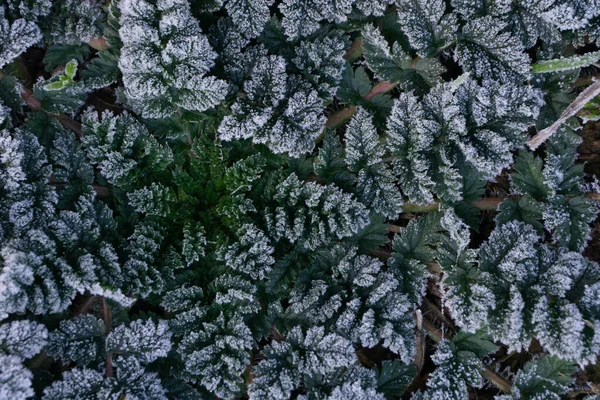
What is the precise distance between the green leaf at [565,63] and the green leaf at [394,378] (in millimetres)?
2198

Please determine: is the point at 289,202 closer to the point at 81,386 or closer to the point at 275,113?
the point at 275,113

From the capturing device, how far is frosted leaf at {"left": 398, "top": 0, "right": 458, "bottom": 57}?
12.8 ft

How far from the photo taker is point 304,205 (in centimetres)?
397

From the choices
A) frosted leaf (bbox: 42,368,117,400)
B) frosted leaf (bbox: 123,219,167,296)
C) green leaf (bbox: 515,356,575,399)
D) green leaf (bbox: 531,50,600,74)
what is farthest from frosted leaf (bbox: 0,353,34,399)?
green leaf (bbox: 531,50,600,74)

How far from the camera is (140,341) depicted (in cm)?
372

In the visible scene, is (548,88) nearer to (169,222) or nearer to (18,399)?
(169,222)

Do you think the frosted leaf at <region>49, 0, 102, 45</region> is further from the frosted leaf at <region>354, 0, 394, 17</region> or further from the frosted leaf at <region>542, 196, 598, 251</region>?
the frosted leaf at <region>542, 196, 598, 251</region>

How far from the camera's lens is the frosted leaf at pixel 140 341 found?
3705mm

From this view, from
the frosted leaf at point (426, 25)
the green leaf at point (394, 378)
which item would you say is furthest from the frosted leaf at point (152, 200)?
the frosted leaf at point (426, 25)

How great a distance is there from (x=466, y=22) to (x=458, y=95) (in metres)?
0.63

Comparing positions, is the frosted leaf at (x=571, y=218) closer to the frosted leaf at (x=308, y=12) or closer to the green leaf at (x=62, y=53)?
the frosted leaf at (x=308, y=12)

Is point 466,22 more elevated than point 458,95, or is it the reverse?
point 466,22

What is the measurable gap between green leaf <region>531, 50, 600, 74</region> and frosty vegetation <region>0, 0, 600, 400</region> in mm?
17

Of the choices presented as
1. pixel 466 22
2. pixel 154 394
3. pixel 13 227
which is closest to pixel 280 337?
pixel 154 394
